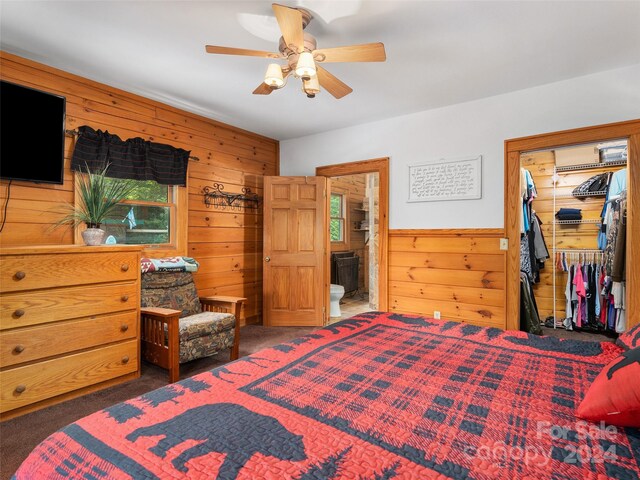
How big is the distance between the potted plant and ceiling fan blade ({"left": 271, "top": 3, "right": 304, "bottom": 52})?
5.72ft

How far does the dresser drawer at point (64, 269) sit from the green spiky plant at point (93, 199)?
1.02 feet

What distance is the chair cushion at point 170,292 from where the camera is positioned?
10.2 ft

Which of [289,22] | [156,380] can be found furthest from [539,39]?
[156,380]

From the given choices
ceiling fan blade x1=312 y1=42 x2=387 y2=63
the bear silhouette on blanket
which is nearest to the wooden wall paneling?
ceiling fan blade x1=312 y1=42 x2=387 y2=63

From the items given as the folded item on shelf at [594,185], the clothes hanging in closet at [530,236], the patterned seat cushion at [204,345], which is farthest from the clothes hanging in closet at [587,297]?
the patterned seat cushion at [204,345]

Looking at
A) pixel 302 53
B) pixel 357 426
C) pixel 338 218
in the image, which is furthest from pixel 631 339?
pixel 338 218

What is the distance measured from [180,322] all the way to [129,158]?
62.0 inches

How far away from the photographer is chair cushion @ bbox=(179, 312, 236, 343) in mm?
2818

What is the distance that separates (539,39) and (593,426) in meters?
2.47

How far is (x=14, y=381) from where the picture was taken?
7.02ft

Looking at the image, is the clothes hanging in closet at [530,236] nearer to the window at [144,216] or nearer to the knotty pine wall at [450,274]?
the knotty pine wall at [450,274]

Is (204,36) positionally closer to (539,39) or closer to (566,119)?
(539,39)

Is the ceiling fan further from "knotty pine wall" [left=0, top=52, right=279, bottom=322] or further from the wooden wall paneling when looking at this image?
the wooden wall paneling

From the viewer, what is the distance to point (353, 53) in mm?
2080
